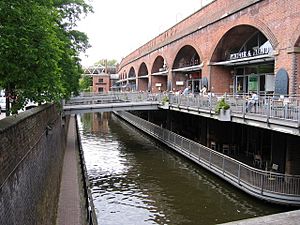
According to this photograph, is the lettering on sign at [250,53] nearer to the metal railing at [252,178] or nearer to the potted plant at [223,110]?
the potted plant at [223,110]

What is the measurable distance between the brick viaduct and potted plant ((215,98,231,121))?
2.95 meters

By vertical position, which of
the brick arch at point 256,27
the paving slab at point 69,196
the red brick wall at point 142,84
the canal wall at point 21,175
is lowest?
the paving slab at point 69,196

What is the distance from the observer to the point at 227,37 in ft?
76.5

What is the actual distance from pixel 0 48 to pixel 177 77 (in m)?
28.5

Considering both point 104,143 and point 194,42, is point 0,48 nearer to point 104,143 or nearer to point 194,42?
point 194,42

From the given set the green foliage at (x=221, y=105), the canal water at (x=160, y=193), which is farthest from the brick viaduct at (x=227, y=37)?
the canal water at (x=160, y=193)

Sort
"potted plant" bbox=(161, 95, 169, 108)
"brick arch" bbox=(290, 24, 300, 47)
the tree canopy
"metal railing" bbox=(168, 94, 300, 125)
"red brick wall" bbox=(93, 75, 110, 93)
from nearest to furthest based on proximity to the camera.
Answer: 1. the tree canopy
2. "metal railing" bbox=(168, 94, 300, 125)
3. "brick arch" bbox=(290, 24, 300, 47)
4. "potted plant" bbox=(161, 95, 169, 108)
5. "red brick wall" bbox=(93, 75, 110, 93)

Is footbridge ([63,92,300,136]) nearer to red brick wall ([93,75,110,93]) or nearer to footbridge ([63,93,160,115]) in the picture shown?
footbridge ([63,93,160,115])

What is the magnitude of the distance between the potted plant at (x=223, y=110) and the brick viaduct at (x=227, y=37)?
295 centimetres

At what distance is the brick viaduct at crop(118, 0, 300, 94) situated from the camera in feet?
53.3

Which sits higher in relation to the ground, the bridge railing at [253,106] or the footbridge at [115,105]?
the bridge railing at [253,106]

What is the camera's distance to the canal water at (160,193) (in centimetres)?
1379

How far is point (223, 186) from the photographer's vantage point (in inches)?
687

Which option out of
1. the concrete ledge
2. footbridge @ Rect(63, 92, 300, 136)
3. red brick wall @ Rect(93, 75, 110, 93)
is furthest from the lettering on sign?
red brick wall @ Rect(93, 75, 110, 93)
